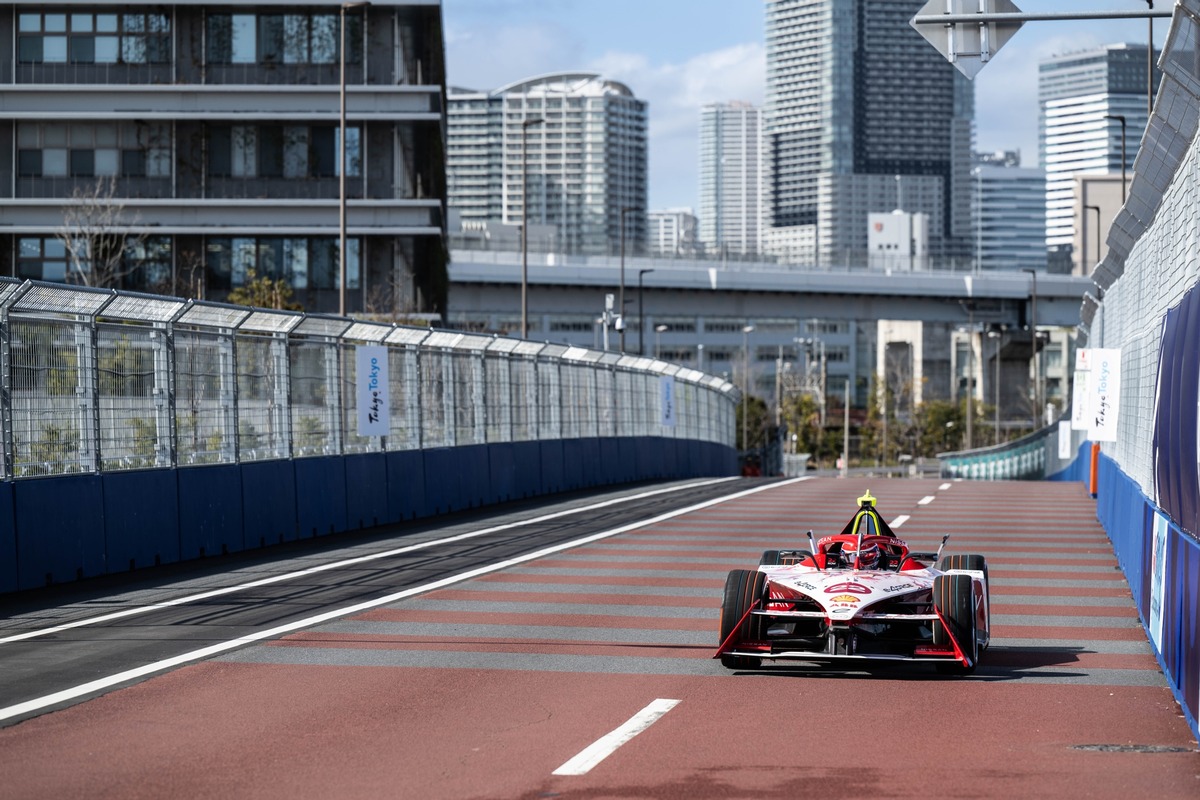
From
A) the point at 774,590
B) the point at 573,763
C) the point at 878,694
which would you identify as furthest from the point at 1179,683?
the point at 573,763

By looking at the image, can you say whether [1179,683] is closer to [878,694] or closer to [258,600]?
[878,694]

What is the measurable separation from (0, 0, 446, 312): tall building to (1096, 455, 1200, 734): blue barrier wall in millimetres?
47831

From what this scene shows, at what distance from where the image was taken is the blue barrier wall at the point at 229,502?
52.1 ft

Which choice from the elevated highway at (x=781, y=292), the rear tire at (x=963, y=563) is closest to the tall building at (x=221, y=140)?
the elevated highway at (x=781, y=292)

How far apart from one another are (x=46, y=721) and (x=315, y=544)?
39.2 feet

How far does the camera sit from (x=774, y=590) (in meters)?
11.3

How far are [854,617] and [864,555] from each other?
1.34 meters

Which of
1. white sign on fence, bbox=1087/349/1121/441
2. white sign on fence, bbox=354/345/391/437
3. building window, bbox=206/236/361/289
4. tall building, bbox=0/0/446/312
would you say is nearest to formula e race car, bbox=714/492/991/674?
white sign on fence, bbox=1087/349/1121/441

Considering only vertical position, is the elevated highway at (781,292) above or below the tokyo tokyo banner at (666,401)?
above

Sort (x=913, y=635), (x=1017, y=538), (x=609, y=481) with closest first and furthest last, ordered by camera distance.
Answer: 1. (x=913, y=635)
2. (x=1017, y=538)
3. (x=609, y=481)

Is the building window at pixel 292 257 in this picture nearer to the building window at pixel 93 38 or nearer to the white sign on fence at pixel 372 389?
the building window at pixel 93 38

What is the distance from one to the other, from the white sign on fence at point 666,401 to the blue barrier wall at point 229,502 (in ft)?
38.9

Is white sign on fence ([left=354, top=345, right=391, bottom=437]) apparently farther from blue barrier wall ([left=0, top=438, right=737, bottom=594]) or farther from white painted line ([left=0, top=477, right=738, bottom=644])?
white painted line ([left=0, top=477, right=738, bottom=644])

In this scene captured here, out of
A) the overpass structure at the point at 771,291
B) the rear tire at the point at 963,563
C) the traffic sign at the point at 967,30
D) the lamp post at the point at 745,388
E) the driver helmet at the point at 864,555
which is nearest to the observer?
the driver helmet at the point at 864,555
